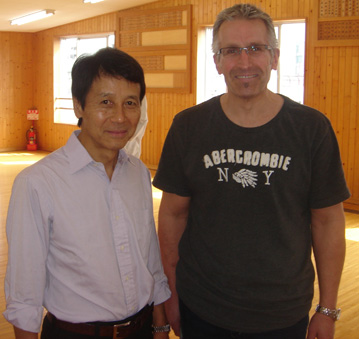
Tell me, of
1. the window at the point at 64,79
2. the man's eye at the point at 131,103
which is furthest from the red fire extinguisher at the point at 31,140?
the man's eye at the point at 131,103

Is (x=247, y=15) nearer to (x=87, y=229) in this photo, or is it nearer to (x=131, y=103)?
(x=131, y=103)

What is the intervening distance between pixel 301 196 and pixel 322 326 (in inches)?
17.7

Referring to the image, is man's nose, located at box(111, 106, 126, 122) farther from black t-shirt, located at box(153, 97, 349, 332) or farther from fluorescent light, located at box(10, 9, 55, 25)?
fluorescent light, located at box(10, 9, 55, 25)

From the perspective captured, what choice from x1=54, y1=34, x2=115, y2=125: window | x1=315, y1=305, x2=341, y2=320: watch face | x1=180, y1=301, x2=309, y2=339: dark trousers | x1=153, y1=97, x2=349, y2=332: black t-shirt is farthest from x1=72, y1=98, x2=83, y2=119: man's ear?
x1=54, y1=34, x2=115, y2=125: window

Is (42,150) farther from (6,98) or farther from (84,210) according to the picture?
(84,210)

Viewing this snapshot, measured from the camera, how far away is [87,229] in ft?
4.86

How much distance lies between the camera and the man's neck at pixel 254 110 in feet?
5.34

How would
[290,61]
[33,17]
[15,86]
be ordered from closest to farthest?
[290,61]
[33,17]
[15,86]

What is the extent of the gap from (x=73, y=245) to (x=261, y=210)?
0.59 meters

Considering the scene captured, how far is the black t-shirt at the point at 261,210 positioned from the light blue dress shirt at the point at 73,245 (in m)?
0.23

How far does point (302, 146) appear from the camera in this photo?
1577mm

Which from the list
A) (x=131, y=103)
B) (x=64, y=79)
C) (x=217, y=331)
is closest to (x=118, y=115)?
(x=131, y=103)

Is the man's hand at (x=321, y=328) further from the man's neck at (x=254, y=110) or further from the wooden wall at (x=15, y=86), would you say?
the wooden wall at (x=15, y=86)

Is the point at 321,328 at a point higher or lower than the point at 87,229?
lower
